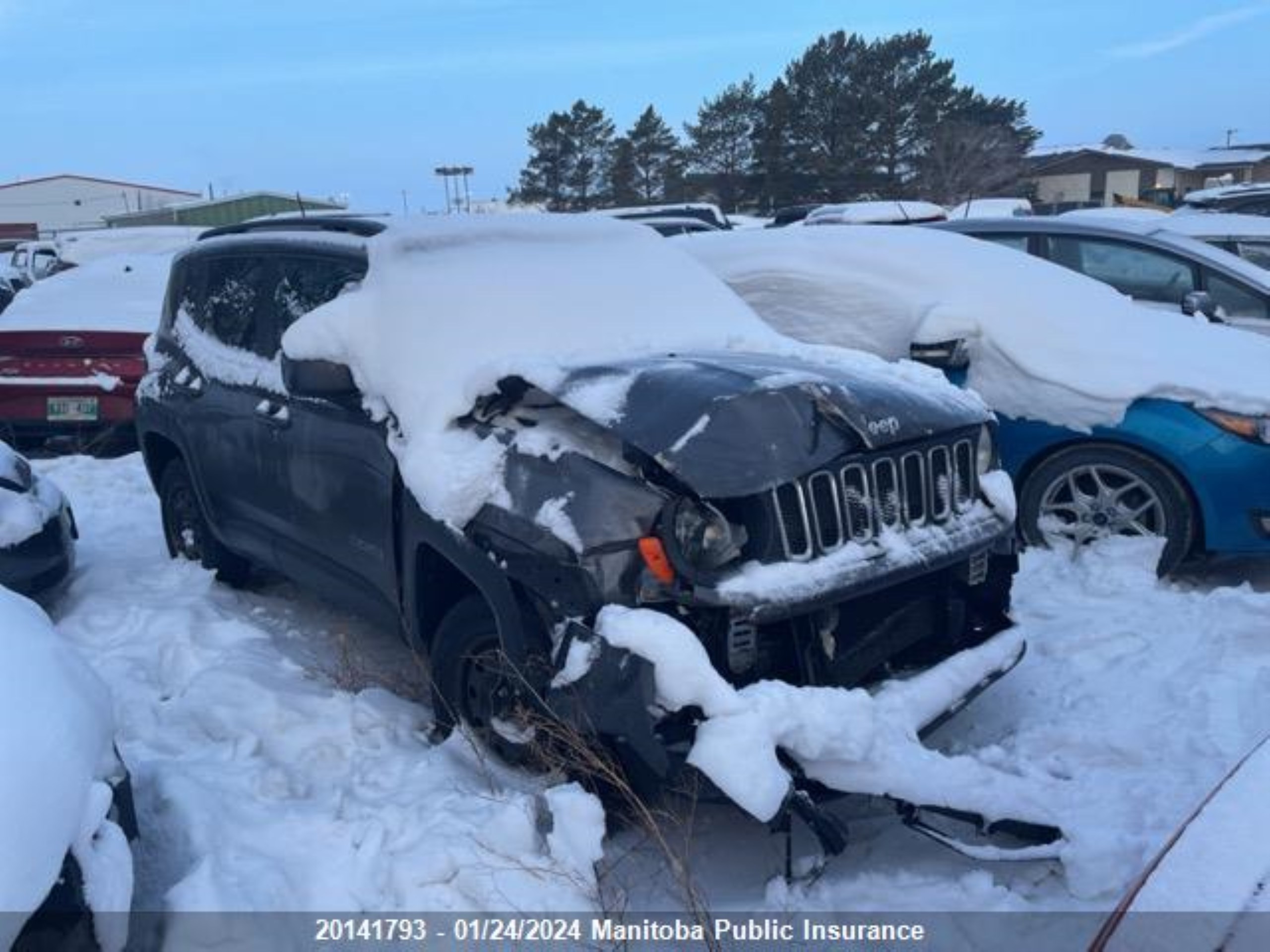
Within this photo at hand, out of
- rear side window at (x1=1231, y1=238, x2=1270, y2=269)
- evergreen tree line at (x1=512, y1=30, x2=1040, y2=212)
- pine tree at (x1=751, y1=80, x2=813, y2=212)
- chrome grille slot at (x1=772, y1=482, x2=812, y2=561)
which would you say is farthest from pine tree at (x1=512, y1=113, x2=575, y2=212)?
chrome grille slot at (x1=772, y1=482, x2=812, y2=561)

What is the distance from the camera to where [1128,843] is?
3.15 meters

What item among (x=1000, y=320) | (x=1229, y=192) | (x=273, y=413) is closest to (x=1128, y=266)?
(x=1000, y=320)

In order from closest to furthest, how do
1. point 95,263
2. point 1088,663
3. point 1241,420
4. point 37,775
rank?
point 37,775, point 1088,663, point 1241,420, point 95,263

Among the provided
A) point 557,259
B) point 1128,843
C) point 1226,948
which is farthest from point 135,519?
point 1226,948

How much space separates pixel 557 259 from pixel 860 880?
2746 millimetres

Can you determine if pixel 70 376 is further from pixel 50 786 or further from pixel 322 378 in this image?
pixel 50 786

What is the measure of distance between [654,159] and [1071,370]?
136 feet

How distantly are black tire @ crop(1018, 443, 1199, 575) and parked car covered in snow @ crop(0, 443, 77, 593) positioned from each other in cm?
463

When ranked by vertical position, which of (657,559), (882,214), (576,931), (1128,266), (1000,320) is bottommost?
(576,931)

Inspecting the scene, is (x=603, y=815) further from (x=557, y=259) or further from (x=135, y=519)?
(x=135, y=519)

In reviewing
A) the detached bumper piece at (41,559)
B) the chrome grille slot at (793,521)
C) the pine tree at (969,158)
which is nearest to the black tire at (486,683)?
the chrome grille slot at (793,521)

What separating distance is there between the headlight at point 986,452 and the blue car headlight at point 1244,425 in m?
1.75

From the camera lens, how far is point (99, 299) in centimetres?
977

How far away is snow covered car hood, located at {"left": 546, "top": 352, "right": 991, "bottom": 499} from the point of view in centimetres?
317
